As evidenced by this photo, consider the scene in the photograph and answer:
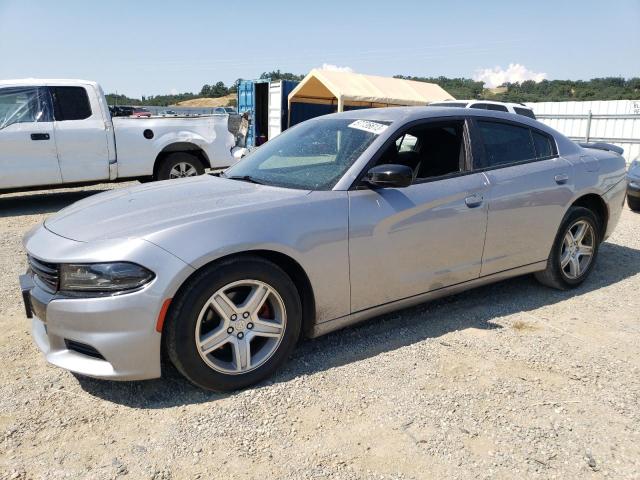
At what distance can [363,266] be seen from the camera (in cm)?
313

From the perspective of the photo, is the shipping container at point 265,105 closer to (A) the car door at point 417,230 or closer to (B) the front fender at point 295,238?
(A) the car door at point 417,230

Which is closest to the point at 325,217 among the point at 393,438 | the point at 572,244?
the point at 393,438

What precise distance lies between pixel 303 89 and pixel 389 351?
15946 mm

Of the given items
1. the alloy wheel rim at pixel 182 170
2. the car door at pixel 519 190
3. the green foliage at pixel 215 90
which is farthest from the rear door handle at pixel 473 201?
the green foliage at pixel 215 90

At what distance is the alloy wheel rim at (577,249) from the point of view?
439 centimetres

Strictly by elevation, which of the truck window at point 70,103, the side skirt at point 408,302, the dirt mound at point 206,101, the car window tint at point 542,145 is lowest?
the side skirt at point 408,302

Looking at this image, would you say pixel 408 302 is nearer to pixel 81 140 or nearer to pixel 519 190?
pixel 519 190

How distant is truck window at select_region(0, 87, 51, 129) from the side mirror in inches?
256

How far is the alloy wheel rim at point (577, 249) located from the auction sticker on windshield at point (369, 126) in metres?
2.00

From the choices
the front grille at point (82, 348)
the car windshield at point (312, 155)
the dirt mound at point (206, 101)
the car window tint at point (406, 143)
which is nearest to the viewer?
the front grille at point (82, 348)

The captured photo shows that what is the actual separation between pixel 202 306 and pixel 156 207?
707 millimetres

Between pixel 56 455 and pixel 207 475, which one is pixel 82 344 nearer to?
pixel 56 455

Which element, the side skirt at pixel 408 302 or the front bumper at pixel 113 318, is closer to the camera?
the front bumper at pixel 113 318

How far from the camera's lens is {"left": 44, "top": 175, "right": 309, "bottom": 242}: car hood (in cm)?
268
